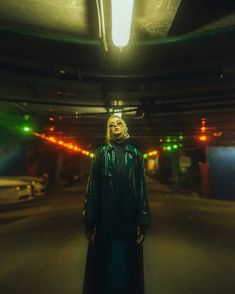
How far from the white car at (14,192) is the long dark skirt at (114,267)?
423 inches

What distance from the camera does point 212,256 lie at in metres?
6.25

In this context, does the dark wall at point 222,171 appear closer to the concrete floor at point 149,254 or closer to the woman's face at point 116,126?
the concrete floor at point 149,254

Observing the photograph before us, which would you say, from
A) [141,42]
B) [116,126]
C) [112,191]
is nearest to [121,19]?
[116,126]

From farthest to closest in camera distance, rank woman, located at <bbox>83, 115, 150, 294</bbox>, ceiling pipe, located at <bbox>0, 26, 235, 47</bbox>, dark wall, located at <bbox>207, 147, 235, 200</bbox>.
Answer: dark wall, located at <bbox>207, 147, 235, 200</bbox> < ceiling pipe, located at <bbox>0, 26, 235, 47</bbox> < woman, located at <bbox>83, 115, 150, 294</bbox>

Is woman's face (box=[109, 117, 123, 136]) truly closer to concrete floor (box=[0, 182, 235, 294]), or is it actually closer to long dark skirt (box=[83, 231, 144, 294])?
long dark skirt (box=[83, 231, 144, 294])

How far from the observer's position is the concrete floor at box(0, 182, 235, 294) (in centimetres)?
474

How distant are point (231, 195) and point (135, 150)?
49.0 ft

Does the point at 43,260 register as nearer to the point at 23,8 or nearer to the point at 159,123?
the point at 23,8

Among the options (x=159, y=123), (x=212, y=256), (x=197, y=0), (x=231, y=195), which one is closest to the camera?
(x=197, y=0)

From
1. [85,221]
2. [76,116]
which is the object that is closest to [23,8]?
[85,221]

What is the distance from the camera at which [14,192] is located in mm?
14203

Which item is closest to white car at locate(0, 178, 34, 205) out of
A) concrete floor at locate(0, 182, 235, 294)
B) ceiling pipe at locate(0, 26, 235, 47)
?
concrete floor at locate(0, 182, 235, 294)

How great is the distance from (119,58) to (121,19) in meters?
2.21

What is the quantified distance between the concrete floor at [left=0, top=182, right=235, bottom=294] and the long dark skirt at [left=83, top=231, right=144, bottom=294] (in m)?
0.89
